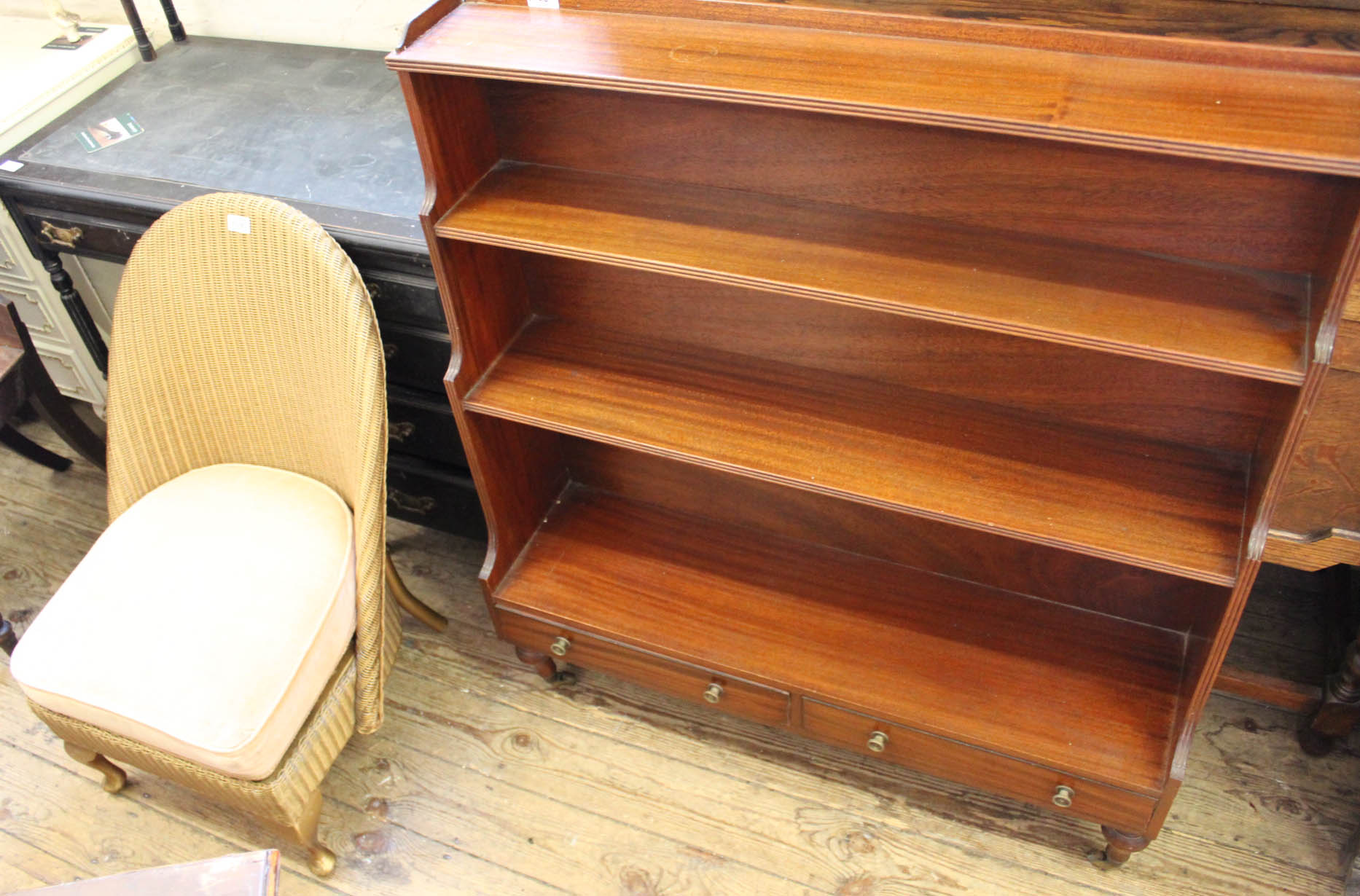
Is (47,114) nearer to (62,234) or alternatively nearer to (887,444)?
(62,234)

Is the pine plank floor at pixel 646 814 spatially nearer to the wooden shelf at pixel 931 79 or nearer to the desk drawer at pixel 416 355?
the desk drawer at pixel 416 355

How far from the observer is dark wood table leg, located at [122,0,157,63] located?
2.36m

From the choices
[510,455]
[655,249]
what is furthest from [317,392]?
[655,249]

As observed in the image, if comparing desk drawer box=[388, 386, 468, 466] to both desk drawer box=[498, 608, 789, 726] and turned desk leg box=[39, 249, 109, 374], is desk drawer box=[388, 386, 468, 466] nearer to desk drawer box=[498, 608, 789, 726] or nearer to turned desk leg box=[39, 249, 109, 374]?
desk drawer box=[498, 608, 789, 726]

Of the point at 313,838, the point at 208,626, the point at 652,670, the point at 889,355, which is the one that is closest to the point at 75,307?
the point at 208,626

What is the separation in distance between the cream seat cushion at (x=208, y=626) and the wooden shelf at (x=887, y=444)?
0.42 metres

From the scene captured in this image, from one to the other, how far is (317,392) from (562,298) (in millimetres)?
469

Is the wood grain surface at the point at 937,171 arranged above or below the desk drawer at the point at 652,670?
above

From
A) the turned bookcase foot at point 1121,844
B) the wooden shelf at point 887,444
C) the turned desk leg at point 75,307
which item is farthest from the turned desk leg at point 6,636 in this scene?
the turned bookcase foot at point 1121,844

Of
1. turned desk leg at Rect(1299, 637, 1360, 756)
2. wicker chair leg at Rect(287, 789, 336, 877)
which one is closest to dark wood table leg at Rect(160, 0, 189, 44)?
wicker chair leg at Rect(287, 789, 336, 877)

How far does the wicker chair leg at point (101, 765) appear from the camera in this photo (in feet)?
6.40

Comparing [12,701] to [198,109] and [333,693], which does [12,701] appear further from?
[198,109]

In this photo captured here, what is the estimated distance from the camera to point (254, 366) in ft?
6.25

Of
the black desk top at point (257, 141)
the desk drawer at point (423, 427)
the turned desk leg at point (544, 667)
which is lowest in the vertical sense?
the turned desk leg at point (544, 667)
